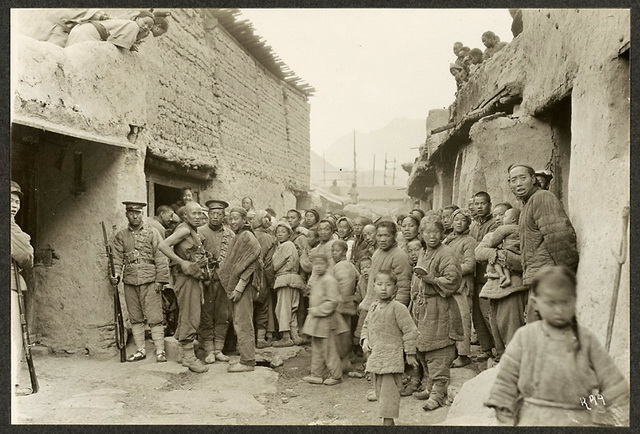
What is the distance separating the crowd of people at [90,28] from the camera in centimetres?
580

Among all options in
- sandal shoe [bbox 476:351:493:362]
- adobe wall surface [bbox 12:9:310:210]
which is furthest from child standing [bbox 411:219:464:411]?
adobe wall surface [bbox 12:9:310:210]

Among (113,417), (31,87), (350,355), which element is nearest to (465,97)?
(350,355)

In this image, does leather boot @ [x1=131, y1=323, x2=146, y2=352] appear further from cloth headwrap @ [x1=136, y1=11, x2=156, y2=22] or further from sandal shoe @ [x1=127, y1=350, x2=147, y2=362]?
cloth headwrap @ [x1=136, y1=11, x2=156, y2=22]

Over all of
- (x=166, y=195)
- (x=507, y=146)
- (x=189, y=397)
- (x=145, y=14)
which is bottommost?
(x=189, y=397)

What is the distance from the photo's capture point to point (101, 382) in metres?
5.09

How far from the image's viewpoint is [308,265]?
6.70 m

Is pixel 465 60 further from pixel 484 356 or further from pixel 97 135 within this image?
pixel 97 135

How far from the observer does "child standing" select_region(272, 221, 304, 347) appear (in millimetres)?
6613

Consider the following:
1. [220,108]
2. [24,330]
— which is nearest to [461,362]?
[24,330]

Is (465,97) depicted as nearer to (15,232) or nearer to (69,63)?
(69,63)

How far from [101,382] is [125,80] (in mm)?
3129

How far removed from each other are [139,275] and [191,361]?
1.01 m

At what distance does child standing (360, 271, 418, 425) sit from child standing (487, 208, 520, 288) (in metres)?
0.96

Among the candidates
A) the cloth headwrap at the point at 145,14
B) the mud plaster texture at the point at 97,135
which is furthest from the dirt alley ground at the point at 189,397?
the cloth headwrap at the point at 145,14
